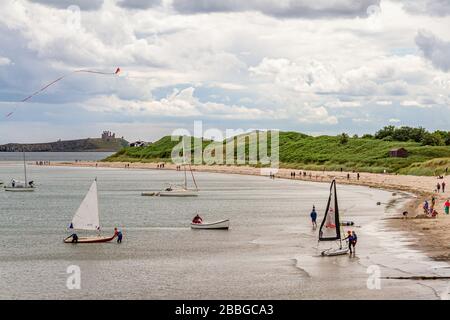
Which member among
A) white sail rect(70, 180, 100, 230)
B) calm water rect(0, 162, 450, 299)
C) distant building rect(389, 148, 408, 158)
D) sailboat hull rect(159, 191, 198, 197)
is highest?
distant building rect(389, 148, 408, 158)

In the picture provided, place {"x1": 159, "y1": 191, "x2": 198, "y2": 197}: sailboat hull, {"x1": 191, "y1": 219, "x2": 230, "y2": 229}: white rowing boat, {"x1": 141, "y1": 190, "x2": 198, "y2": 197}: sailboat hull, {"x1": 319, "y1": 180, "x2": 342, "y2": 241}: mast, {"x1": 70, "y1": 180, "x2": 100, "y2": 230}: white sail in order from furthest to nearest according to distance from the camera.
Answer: {"x1": 159, "y1": 191, "x2": 198, "y2": 197}: sailboat hull → {"x1": 141, "y1": 190, "x2": 198, "y2": 197}: sailboat hull → {"x1": 191, "y1": 219, "x2": 230, "y2": 229}: white rowing boat → {"x1": 70, "y1": 180, "x2": 100, "y2": 230}: white sail → {"x1": 319, "y1": 180, "x2": 342, "y2": 241}: mast

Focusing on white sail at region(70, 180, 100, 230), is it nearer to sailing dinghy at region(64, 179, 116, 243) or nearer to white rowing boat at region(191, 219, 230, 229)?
sailing dinghy at region(64, 179, 116, 243)

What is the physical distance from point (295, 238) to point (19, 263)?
75.9 ft

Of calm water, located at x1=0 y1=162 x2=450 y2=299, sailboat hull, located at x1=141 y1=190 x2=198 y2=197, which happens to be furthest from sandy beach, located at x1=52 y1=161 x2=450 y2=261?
sailboat hull, located at x1=141 y1=190 x2=198 y2=197

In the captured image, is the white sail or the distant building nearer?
the white sail

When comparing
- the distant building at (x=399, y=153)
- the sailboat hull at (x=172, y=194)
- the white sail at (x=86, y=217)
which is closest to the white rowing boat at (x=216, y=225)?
the white sail at (x=86, y=217)

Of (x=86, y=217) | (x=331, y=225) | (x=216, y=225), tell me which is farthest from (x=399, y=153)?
(x=331, y=225)

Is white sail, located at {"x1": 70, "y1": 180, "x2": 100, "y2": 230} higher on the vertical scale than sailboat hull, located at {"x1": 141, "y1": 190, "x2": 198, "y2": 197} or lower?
higher

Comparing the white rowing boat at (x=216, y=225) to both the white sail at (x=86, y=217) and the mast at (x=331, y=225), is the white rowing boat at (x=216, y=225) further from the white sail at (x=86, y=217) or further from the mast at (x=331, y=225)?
the mast at (x=331, y=225)

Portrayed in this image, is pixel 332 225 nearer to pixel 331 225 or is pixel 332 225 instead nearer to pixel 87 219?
pixel 331 225

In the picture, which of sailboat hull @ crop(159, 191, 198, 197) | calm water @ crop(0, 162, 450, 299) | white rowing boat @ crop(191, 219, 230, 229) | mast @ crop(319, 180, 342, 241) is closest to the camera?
calm water @ crop(0, 162, 450, 299)

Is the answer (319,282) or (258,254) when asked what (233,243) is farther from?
(319,282)

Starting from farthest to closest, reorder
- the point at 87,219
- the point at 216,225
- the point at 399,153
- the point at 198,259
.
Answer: the point at 399,153 < the point at 216,225 < the point at 87,219 < the point at 198,259
